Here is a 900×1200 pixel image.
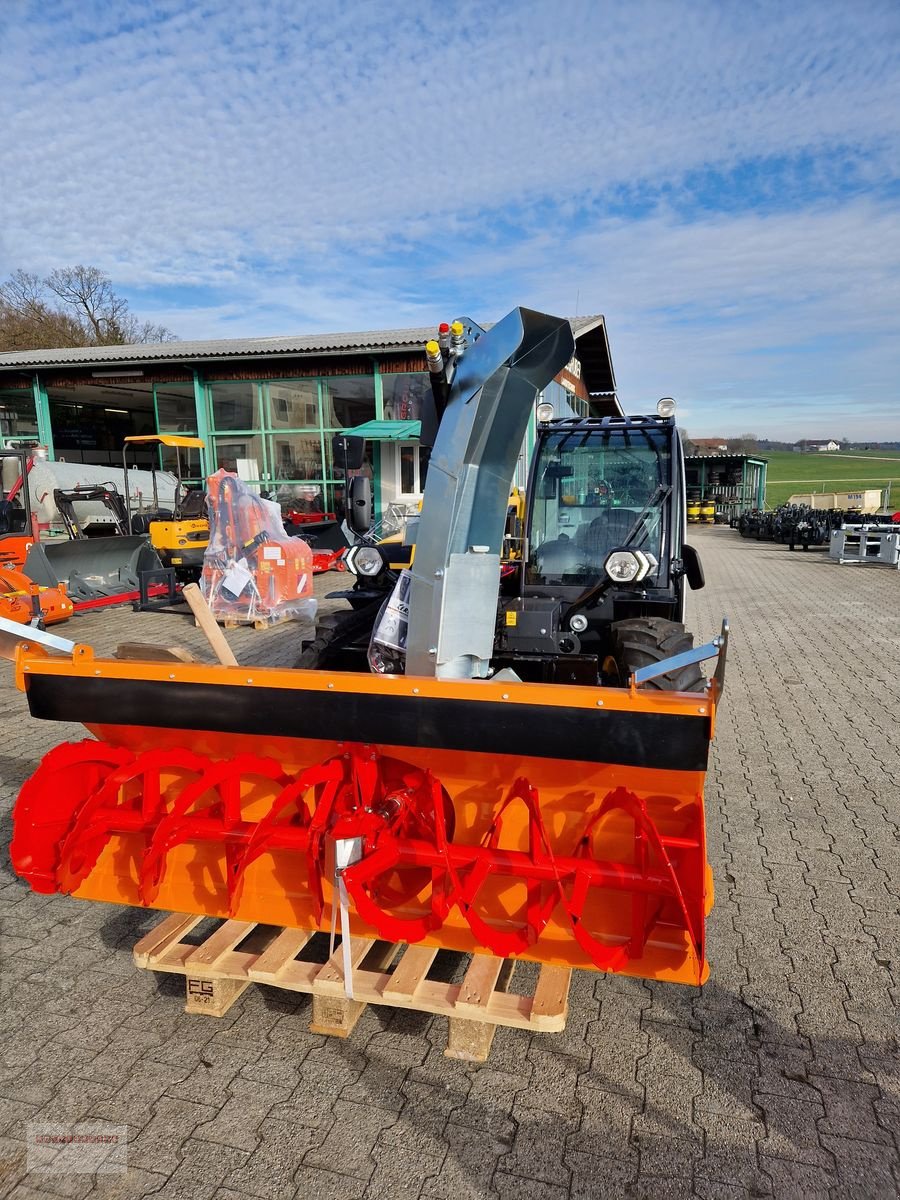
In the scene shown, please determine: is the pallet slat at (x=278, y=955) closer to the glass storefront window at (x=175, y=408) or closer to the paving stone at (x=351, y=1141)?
the paving stone at (x=351, y=1141)

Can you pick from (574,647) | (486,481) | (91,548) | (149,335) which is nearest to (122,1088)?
(486,481)

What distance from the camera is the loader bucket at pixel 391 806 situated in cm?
232

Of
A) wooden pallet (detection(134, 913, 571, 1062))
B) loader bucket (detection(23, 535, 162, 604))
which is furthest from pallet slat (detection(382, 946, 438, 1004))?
loader bucket (detection(23, 535, 162, 604))

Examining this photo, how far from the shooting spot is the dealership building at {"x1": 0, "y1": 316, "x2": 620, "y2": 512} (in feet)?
55.4

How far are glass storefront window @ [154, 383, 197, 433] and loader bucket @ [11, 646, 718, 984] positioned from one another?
17372mm

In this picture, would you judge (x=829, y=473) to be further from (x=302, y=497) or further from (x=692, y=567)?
(x=692, y=567)

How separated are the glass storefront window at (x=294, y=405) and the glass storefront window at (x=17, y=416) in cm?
724

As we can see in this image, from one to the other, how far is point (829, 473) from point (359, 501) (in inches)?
2778

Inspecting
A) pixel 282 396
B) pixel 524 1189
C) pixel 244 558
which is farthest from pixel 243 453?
pixel 524 1189

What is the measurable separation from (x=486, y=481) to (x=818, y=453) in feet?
331

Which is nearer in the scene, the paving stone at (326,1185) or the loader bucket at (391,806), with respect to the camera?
the paving stone at (326,1185)

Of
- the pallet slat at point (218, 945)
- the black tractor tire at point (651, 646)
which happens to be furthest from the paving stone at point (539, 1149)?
the black tractor tire at point (651, 646)

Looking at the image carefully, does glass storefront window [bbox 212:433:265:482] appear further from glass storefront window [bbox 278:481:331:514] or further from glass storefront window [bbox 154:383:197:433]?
glass storefront window [bbox 154:383:197:433]

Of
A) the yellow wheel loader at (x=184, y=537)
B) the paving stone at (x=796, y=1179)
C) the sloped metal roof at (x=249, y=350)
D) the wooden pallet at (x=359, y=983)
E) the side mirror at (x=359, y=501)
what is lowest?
the paving stone at (x=796, y=1179)
